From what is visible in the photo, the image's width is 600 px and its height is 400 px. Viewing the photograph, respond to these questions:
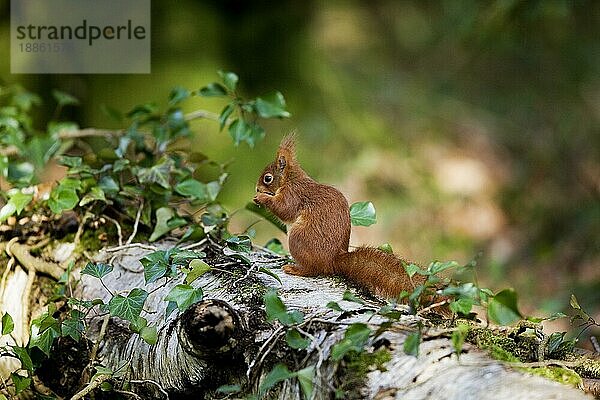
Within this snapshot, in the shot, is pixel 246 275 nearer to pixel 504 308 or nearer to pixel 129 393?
pixel 129 393

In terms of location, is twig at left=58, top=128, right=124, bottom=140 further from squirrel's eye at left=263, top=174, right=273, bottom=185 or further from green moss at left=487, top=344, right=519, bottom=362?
green moss at left=487, top=344, right=519, bottom=362

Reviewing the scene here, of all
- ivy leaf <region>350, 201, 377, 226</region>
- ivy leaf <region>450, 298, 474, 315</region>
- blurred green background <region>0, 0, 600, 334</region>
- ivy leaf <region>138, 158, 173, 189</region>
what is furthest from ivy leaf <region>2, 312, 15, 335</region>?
blurred green background <region>0, 0, 600, 334</region>

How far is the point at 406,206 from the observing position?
5.36 meters

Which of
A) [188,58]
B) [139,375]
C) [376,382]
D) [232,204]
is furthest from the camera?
[188,58]

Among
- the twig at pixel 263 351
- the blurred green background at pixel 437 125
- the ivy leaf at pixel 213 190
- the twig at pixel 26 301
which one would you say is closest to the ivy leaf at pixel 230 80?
the ivy leaf at pixel 213 190

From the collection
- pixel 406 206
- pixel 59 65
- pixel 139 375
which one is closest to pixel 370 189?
pixel 406 206

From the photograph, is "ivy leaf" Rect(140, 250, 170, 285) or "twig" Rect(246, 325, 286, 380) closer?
"twig" Rect(246, 325, 286, 380)

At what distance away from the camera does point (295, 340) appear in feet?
4.62

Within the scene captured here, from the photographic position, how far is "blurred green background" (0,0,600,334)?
4.52m

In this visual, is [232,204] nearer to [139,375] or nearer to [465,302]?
[139,375]

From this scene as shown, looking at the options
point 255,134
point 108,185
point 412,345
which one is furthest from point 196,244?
point 412,345

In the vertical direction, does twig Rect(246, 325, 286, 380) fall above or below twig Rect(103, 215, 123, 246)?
below

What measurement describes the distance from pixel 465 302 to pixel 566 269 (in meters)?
3.44

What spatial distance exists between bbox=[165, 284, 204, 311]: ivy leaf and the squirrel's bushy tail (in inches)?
15.9
